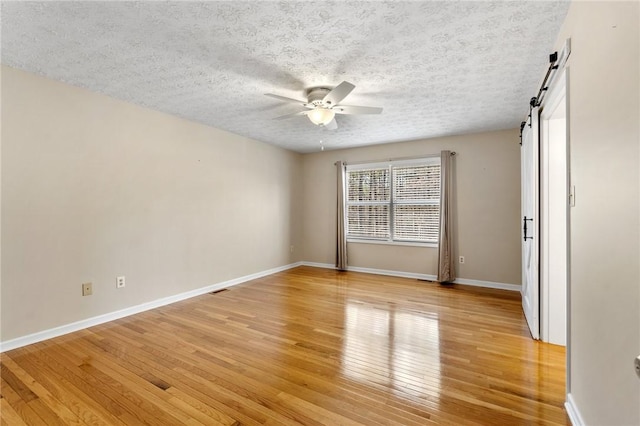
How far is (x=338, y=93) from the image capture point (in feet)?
8.13

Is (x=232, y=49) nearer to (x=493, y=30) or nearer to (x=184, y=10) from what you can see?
(x=184, y=10)

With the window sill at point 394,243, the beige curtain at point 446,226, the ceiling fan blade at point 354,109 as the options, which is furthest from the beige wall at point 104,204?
the beige curtain at point 446,226

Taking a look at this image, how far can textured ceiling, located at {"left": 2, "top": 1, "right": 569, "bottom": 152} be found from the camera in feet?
5.71

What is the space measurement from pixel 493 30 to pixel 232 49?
5.97 feet

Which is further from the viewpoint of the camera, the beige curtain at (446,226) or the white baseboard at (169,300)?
the beige curtain at (446,226)

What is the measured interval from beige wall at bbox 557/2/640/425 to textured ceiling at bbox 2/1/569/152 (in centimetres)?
58

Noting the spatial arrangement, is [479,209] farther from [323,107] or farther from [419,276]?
[323,107]

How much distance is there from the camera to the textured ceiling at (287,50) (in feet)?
5.71

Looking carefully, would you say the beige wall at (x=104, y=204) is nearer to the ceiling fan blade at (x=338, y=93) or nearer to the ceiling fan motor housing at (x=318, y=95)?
the ceiling fan motor housing at (x=318, y=95)

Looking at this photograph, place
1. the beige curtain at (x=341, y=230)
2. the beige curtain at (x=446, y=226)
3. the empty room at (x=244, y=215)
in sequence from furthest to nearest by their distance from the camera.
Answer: the beige curtain at (x=341, y=230)
the beige curtain at (x=446, y=226)
the empty room at (x=244, y=215)

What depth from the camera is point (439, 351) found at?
2396mm

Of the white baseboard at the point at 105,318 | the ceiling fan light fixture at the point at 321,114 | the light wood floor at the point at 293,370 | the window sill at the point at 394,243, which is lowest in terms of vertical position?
the light wood floor at the point at 293,370

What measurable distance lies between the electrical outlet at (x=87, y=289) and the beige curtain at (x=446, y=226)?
15.0 feet

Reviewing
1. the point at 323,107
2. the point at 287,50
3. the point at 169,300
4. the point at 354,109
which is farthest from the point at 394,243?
the point at 287,50
